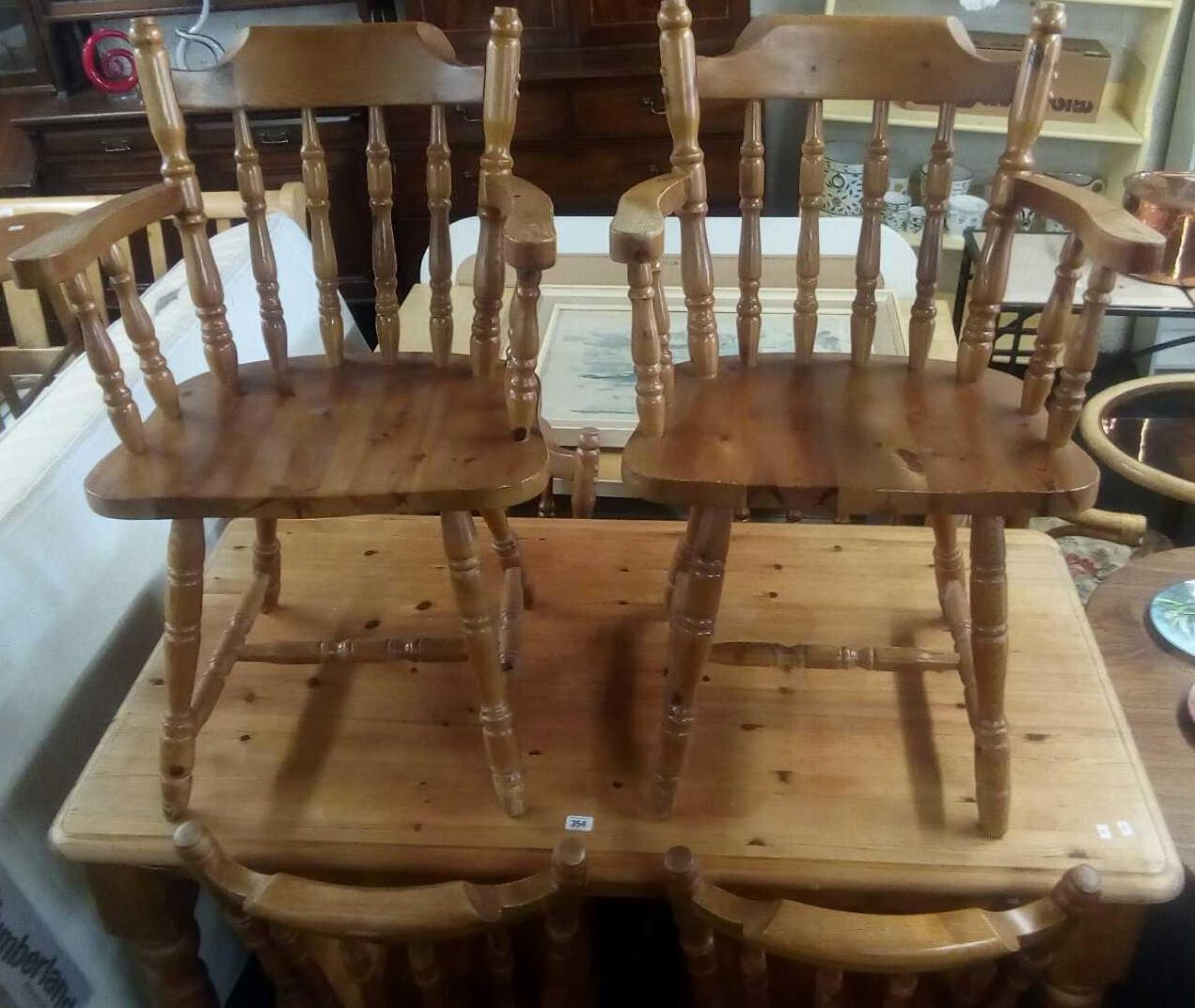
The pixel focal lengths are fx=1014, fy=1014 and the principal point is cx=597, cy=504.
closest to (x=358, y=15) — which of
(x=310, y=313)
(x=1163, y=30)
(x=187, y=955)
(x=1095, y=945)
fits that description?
(x=310, y=313)

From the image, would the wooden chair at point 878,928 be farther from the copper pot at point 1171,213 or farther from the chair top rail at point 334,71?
the copper pot at point 1171,213

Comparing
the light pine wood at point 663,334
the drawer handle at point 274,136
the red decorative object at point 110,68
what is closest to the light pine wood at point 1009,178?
the light pine wood at point 663,334

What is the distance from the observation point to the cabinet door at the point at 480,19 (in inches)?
104

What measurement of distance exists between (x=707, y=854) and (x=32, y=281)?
83 centimetres

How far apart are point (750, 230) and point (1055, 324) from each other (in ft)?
1.15

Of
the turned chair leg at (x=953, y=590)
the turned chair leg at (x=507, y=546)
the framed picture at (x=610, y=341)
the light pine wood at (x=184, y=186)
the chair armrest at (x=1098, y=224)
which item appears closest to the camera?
the chair armrest at (x=1098, y=224)

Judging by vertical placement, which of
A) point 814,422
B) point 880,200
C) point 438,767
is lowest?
point 438,767

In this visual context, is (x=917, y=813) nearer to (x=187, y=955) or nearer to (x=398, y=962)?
(x=398, y=962)

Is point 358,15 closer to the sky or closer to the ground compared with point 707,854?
closer to the sky

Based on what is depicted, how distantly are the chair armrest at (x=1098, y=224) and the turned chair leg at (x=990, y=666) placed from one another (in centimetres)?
26

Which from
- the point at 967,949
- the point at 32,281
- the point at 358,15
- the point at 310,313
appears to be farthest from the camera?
the point at 358,15

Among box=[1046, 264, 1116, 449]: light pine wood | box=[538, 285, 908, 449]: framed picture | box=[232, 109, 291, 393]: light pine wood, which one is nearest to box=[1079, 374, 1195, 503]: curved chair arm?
box=[538, 285, 908, 449]: framed picture

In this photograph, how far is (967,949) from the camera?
707mm

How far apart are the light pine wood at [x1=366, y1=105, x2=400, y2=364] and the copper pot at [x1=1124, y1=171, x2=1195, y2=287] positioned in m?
1.68
